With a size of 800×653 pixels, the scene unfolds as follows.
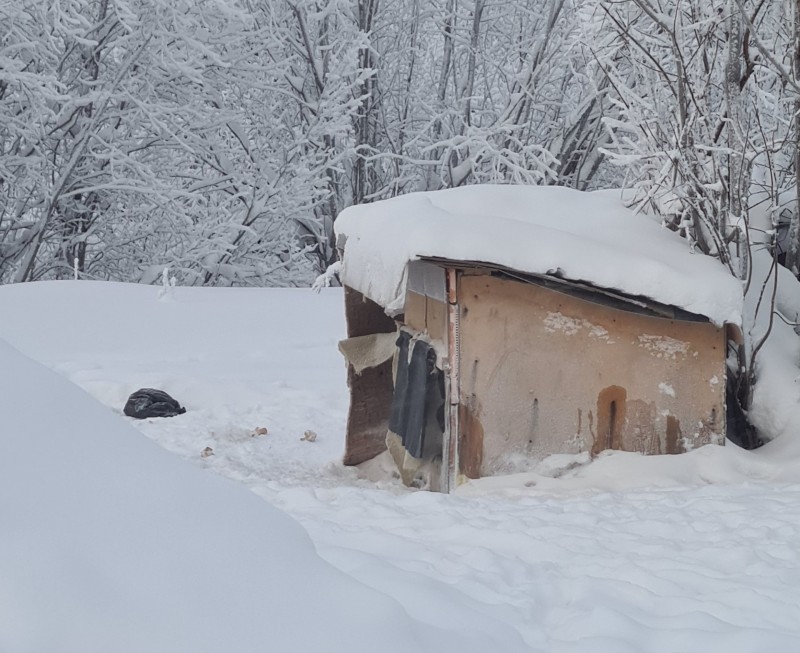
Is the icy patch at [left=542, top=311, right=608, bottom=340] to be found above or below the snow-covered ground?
above

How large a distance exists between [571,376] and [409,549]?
4.11 feet

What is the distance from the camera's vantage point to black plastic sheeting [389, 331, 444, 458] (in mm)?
4215

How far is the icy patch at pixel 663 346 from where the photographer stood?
12.4ft

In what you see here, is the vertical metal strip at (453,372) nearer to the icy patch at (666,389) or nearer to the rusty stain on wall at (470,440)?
the rusty stain on wall at (470,440)

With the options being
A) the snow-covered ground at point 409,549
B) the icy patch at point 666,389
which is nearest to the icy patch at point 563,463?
the snow-covered ground at point 409,549

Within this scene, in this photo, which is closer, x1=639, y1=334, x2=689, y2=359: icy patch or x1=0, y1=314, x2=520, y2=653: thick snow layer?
x1=0, y1=314, x2=520, y2=653: thick snow layer

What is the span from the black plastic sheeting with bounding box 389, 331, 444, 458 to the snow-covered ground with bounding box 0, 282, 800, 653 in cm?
39

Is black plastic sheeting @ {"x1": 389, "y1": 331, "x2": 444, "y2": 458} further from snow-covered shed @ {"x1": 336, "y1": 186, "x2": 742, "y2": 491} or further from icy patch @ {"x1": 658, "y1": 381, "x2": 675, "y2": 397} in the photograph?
icy patch @ {"x1": 658, "y1": 381, "x2": 675, "y2": 397}

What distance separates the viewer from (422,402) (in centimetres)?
426

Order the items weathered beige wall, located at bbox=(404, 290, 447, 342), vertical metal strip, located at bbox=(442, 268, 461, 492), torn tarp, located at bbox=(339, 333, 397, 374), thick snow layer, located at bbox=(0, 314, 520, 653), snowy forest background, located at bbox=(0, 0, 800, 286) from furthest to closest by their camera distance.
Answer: snowy forest background, located at bbox=(0, 0, 800, 286), torn tarp, located at bbox=(339, 333, 397, 374), weathered beige wall, located at bbox=(404, 290, 447, 342), vertical metal strip, located at bbox=(442, 268, 461, 492), thick snow layer, located at bbox=(0, 314, 520, 653)

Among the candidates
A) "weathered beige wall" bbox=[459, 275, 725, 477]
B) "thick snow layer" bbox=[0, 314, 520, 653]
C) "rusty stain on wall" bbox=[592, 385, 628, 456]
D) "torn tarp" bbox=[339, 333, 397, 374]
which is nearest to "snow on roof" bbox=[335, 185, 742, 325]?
"weathered beige wall" bbox=[459, 275, 725, 477]

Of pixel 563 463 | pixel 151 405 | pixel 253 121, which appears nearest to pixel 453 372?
pixel 563 463

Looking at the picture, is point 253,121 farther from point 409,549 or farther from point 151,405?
point 409,549

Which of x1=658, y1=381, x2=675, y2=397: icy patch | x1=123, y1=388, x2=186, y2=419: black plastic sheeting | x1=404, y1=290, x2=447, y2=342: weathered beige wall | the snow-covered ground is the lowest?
x1=123, y1=388, x2=186, y2=419: black plastic sheeting
